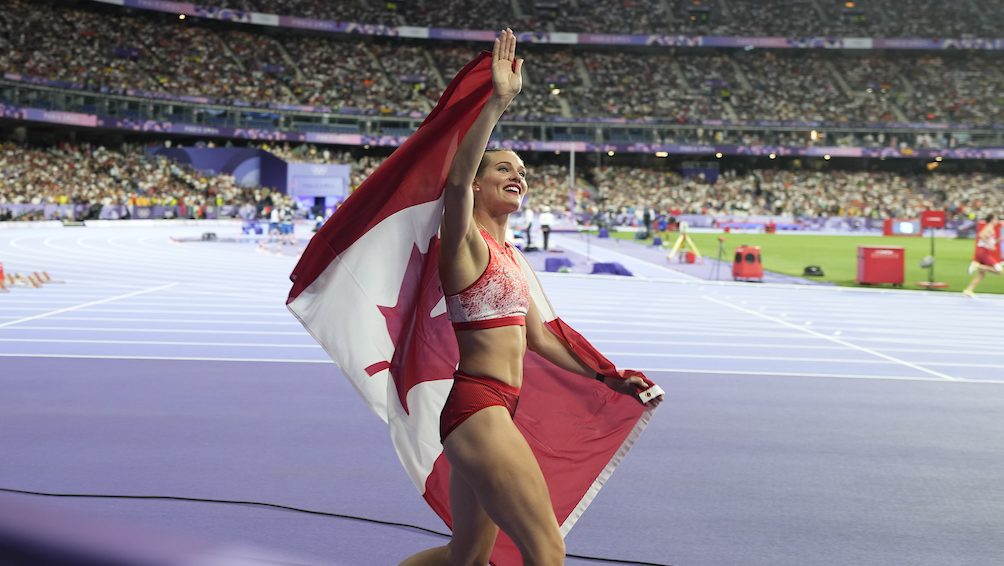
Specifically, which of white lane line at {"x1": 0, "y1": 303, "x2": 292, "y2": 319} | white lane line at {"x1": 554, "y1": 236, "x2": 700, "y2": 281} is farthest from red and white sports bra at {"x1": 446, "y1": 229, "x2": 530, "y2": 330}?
white lane line at {"x1": 554, "y1": 236, "x2": 700, "y2": 281}

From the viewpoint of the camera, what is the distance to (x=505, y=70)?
299 centimetres

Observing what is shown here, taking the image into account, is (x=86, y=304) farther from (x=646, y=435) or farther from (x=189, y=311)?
(x=646, y=435)

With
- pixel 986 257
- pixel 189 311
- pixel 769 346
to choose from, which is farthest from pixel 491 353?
pixel 986 257

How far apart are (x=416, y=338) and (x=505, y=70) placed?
1.06 metres

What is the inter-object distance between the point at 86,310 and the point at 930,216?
17.2 metres

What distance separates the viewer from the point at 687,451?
21.7ft

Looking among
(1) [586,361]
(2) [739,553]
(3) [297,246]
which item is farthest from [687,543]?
(3) [297,246]

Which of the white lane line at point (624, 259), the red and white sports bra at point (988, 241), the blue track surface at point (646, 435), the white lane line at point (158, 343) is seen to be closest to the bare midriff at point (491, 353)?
the blue track surface at point (646, 435)

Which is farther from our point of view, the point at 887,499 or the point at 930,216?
the point at 930,216

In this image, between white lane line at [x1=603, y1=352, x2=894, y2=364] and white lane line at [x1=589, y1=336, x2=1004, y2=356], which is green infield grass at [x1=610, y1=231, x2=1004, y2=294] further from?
white lane line at [x1=603, y1=352, x2=894, y2=364]

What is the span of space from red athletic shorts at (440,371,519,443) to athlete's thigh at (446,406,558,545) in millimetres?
27

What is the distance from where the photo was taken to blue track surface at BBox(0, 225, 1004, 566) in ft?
15.8

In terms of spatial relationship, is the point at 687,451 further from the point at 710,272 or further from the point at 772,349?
the point at 710,272

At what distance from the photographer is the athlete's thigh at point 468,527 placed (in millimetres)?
3213
